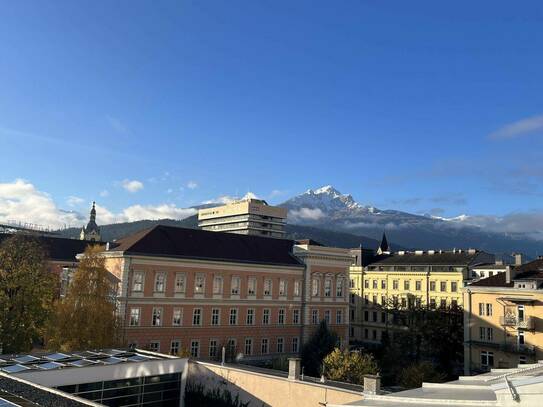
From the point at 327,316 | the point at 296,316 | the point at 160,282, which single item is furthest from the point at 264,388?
the point at 327,316

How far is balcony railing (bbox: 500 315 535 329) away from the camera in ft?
159

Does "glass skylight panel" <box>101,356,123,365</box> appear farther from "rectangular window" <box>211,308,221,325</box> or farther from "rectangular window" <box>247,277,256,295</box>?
"rectangular window" <box>247,277,256,295</box>

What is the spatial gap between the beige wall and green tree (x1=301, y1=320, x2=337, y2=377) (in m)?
26.7

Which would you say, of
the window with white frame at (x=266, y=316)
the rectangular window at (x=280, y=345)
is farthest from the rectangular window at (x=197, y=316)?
the rectangular window at (x=280, y=345)

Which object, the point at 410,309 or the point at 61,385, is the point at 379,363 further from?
the point at 61,385

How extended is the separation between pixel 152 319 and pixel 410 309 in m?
32.1

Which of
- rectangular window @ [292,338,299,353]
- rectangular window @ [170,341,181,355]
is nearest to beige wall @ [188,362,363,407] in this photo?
rectangular window @ [170,341,181,355]

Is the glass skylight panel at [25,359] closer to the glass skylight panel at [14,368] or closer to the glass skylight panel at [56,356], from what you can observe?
the glass skylight panel at [56,356]

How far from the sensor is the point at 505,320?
A: 50.3 metres

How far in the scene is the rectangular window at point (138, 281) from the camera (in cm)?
→ 5215

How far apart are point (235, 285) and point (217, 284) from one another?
2.48 m

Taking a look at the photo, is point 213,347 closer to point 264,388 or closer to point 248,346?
point 248,346

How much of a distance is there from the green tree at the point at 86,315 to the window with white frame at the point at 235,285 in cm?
1809

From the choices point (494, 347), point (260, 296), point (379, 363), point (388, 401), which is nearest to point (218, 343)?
point (260, 296)
